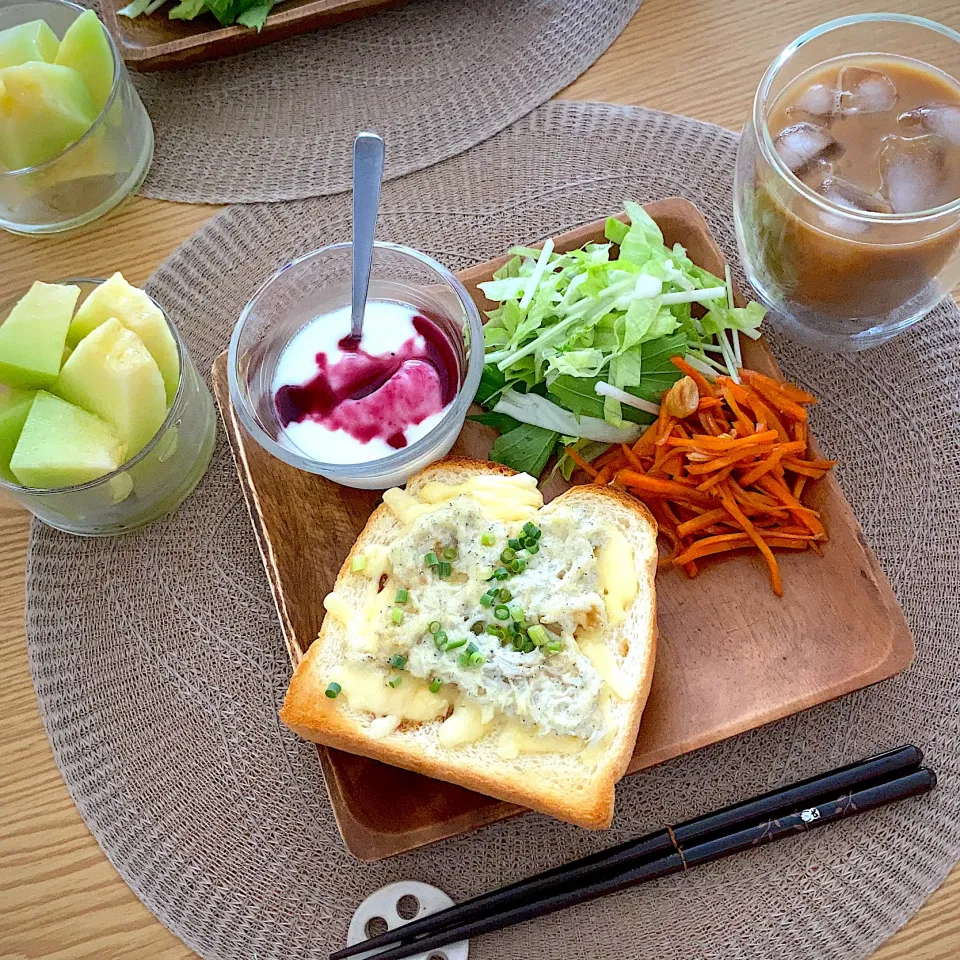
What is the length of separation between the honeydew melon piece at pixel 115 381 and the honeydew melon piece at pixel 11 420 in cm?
6

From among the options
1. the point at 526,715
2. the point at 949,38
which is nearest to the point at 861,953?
the point at 526,715

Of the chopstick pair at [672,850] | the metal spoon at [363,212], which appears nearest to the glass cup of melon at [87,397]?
the metal spoon at [363,212]

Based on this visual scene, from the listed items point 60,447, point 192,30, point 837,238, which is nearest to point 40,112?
point 192,30

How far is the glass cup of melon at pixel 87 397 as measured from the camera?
6.15 ft

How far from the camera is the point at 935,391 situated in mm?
2189

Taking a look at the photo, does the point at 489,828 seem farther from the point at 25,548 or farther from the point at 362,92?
the point at 362,92

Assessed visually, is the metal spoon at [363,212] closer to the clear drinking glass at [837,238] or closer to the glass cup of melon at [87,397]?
the glass cup of melon at [87,397]

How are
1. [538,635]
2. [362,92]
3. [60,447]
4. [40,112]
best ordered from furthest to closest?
[362,92], [40,112], [60,447], [538,635]

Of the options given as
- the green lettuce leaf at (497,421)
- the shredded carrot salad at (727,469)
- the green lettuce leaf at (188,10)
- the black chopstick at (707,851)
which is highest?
the green lettuce leaf at (188,10)

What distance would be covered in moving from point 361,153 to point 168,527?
0.97 m

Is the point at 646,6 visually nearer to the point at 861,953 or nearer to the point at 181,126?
the point at 181,126

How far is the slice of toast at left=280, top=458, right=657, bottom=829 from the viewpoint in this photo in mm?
1792

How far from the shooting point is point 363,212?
2021 mm

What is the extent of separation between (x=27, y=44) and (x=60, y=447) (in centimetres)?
107
